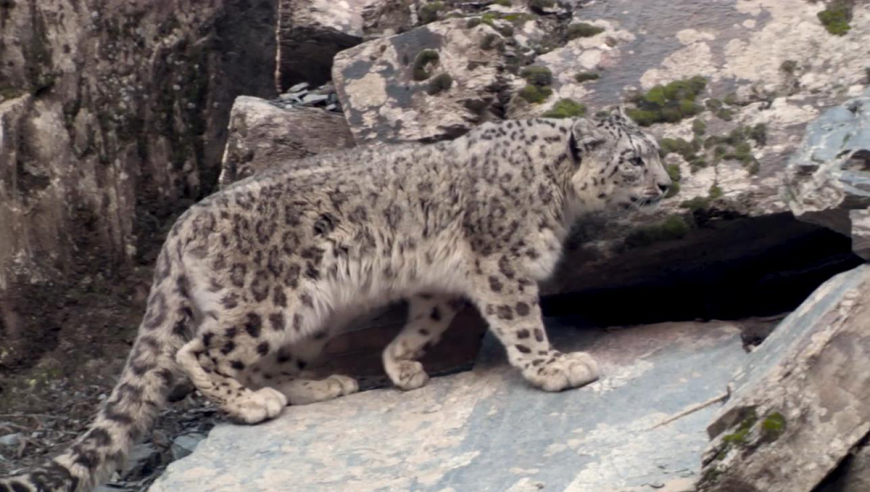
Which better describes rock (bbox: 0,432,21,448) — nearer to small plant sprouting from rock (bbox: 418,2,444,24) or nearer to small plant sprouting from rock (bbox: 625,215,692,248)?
small plant sprouting from rock (bbox: 418,2,444,24)

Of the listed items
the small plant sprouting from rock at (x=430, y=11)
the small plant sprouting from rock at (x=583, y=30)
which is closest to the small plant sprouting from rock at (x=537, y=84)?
the small plant sprouting from rock at (x=583, y=30)

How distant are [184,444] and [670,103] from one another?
2.77 meters

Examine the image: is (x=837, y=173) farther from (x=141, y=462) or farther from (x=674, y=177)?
(x=141, y=462)

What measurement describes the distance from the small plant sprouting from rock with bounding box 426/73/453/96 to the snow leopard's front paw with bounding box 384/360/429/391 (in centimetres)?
133

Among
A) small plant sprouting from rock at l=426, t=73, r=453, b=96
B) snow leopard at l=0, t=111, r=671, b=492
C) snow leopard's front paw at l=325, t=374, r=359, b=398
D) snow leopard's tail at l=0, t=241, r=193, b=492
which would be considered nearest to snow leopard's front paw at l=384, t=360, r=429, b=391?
snow leopard at l=0, t=111, r=671, b=492

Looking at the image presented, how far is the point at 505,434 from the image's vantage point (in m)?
4.77

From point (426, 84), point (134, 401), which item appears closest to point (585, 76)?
point (426, 84)

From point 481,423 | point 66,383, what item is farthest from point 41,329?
point 481,423

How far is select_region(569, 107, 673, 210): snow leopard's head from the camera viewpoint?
5301mm

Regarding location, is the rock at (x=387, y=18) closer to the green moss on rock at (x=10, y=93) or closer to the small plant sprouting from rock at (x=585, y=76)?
the small plant sprouting from rock at (x=585, y=76)

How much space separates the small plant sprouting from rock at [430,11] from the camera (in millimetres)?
6293

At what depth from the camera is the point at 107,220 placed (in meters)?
6.68

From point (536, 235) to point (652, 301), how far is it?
865 mm

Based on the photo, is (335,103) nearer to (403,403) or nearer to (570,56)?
(570,56)
